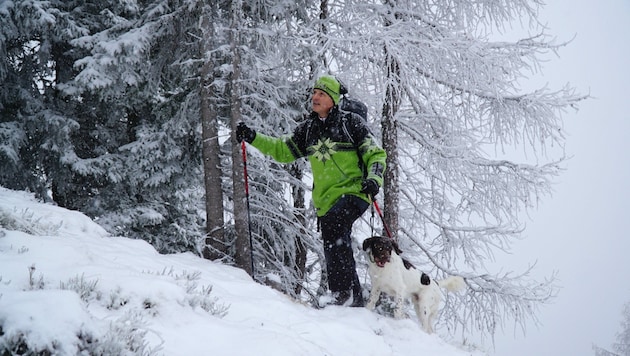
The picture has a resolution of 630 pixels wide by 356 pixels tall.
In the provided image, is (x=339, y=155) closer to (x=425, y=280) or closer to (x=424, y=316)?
(x=425, y=280)

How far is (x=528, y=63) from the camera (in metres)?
6.20

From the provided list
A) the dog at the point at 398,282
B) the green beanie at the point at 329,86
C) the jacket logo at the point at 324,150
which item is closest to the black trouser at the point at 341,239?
the dog at the point at 398,282

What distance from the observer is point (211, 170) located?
7203mm

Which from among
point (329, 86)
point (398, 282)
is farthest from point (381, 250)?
point (329, 86)

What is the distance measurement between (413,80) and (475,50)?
908 millimetres

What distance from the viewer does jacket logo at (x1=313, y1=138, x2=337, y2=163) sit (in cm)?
511

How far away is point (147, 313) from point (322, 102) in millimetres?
3281

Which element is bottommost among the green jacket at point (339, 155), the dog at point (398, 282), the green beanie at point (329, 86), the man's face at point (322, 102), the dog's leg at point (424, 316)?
the dog's leg at point (424, 316)

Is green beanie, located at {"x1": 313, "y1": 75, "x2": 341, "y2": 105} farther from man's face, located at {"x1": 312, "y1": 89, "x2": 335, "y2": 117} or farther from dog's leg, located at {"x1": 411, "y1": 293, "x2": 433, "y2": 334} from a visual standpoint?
dog's leg, located at {"x1": 411, "y1": 293, "x2": 433, "y2": 334}

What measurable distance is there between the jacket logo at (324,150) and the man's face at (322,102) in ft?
1.27

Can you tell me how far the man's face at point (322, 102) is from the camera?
16.8 ft

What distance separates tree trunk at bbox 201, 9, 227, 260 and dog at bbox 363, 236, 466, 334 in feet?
10.2

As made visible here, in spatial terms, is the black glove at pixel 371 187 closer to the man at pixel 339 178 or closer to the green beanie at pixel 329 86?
the man at pixel 339 178

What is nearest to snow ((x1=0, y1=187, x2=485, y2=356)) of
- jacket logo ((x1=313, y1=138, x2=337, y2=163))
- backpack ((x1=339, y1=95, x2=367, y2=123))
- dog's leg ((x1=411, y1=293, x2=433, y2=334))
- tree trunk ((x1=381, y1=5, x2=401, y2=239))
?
dog's leg ((x1=411, y1=293, x2=433, y2=334))
